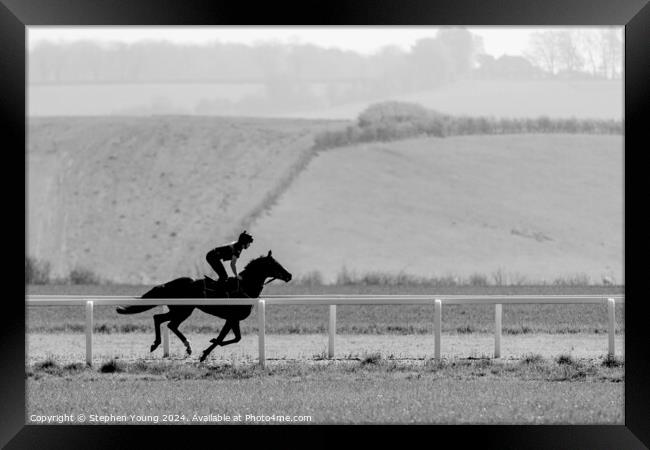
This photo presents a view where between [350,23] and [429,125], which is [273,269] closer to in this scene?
[350,23]

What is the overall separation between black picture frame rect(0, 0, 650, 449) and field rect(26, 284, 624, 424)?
2.27ft

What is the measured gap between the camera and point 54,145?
210 ft

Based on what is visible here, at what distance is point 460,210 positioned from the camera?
55.3 meters

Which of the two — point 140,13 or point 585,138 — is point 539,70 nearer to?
point 585,138

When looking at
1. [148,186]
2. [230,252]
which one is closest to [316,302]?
[230,252]

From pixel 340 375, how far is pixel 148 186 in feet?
154

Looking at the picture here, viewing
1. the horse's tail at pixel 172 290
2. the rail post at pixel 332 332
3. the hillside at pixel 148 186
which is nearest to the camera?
the horse's tail at pixel 172 290

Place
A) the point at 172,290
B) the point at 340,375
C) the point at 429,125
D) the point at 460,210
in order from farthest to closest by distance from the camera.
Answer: the point at 429,125 < the point at 460,210 < the point at 172,290 < the point at 340,375

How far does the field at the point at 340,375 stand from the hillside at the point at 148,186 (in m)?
28.4

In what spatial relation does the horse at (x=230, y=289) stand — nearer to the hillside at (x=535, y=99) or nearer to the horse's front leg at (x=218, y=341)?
the horse's front leg at (x=218, y=341)

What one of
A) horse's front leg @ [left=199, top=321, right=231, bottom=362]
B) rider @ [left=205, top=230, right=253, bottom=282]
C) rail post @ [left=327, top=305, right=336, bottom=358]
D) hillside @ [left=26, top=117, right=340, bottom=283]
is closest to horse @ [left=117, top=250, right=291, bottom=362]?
horse's front leg @ [left=199, top=321, right=231, bottom=362]

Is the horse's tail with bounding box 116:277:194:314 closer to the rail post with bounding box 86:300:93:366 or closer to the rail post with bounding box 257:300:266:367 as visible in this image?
the rail post with bounding box 86:300:93:366

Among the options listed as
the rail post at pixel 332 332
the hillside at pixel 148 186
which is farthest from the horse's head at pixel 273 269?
the hillside at pixel 148 186

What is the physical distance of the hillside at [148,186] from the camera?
51.1 meters
